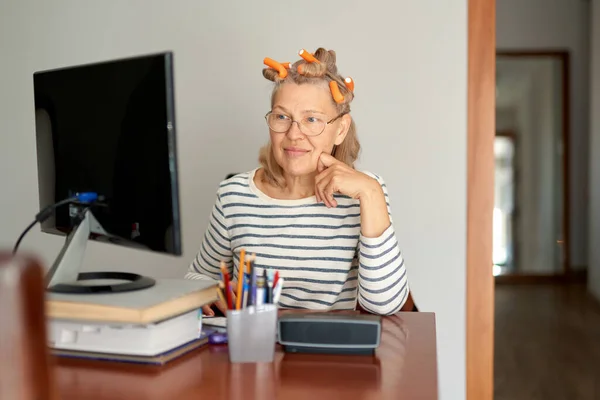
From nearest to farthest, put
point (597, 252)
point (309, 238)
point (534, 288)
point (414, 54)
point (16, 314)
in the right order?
point (16, 314)
point (309, 238)
point (414, 54)
point (597, 252)
point (534, 288)

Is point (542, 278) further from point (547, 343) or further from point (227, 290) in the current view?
point (227, 290)

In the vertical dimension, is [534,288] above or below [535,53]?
below

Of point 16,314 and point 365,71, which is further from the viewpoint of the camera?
point 365,71

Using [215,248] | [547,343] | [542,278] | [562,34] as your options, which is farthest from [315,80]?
[542,278]

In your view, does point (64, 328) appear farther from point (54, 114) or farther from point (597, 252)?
point (597, 252)

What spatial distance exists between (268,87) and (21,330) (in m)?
2.02

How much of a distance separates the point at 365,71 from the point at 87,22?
1.00m

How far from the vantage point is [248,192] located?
1704 mm

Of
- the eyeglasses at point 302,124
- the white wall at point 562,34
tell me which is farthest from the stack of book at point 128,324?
the white wall at point 562,34

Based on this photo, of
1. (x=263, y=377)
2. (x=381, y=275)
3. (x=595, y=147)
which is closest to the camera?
(x=263, y=377)

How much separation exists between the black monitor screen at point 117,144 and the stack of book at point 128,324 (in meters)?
0.09

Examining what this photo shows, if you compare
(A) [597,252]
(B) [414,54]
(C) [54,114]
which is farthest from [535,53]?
(C) [54,114]

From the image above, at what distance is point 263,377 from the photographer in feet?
3.32

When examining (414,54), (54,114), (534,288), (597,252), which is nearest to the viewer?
(54,114)
